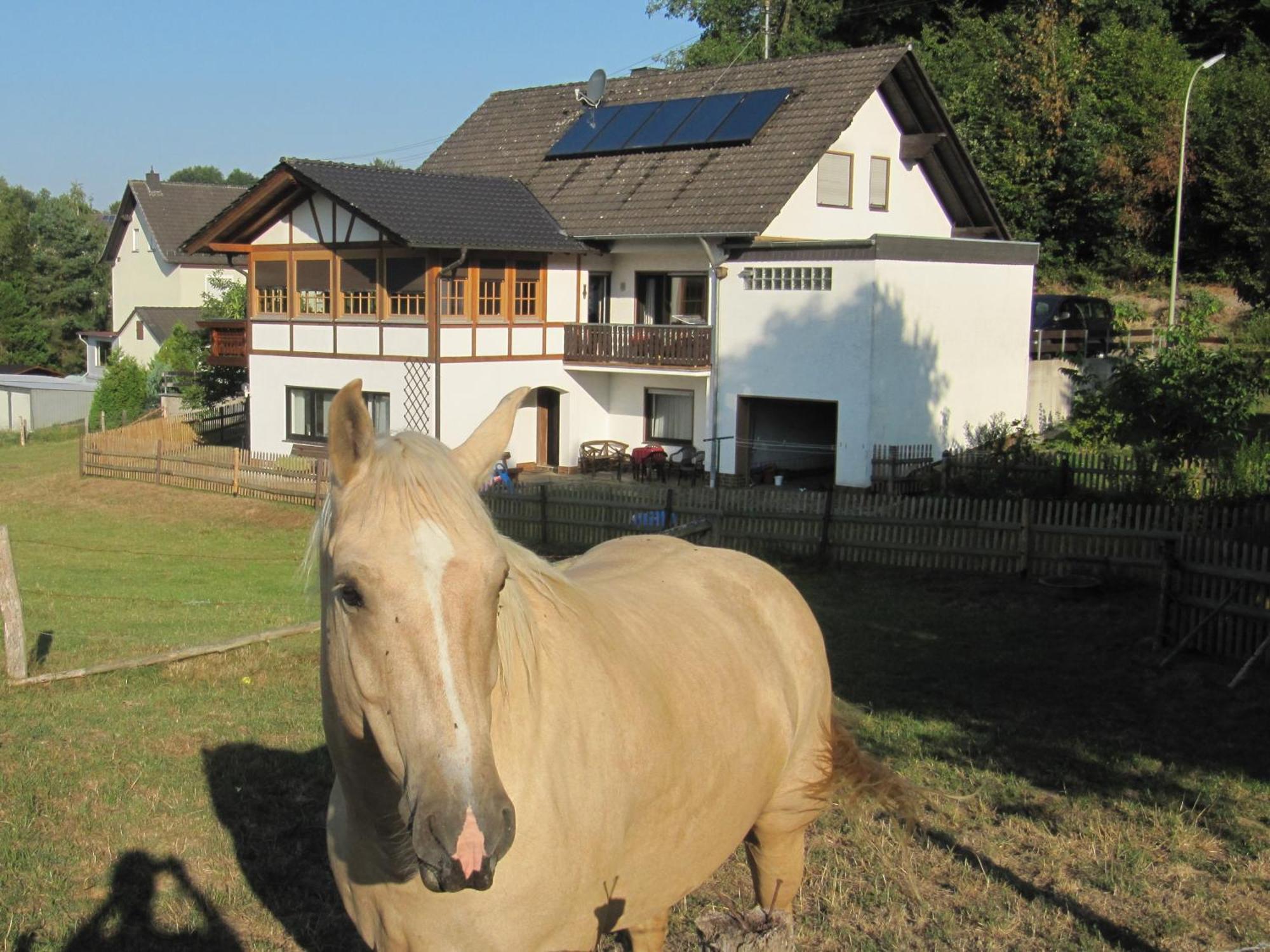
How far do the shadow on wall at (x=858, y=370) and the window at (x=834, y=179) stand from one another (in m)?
4.47

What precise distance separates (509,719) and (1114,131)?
4292 cm

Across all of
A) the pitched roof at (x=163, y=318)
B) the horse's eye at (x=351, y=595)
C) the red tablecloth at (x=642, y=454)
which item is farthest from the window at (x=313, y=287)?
the horse's eye at (x=351, y=595)

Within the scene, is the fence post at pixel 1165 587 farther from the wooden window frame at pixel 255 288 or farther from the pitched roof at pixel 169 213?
the pitched roof at pixel 169 213

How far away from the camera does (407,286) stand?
1112 inches

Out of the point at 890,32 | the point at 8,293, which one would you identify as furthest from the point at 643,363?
the point at 8,293

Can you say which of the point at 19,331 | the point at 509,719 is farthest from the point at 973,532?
the point at 19,331

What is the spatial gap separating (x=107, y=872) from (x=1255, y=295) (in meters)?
36.6

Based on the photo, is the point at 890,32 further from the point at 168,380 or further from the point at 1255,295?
the point at 168,380

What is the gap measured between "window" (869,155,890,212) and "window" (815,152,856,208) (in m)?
0.77

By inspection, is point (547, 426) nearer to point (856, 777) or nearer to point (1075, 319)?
point (1075, 319)

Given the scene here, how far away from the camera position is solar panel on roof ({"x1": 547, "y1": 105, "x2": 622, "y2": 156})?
31.8 meters

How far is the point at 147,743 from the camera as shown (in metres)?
7.91

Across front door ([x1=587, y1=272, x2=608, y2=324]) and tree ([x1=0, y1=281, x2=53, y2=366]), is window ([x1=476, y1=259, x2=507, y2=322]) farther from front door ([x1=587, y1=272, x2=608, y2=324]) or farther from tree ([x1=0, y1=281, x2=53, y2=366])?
tree ([x1=0, y1=281, x2=53, y2=366])

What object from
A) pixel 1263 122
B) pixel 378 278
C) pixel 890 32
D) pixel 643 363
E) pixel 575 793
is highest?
pixel 890 32
